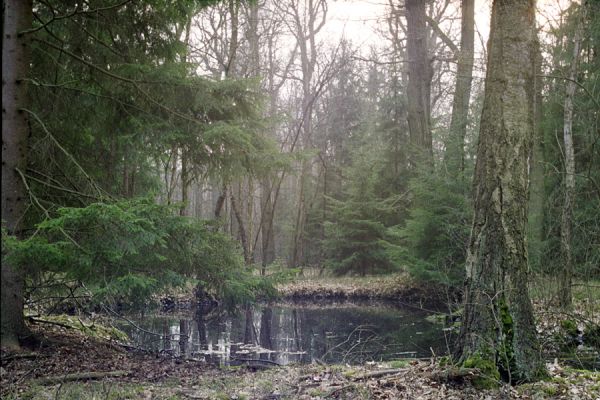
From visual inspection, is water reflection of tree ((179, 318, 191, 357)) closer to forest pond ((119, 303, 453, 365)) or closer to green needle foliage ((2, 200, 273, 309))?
forest pond ((119, 303, 453, 365))

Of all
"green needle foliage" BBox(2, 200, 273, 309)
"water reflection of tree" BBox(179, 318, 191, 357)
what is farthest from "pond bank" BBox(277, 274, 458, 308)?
"green needle foliage" BBox(2, 200, 273, 309)

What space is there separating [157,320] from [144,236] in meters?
8.83

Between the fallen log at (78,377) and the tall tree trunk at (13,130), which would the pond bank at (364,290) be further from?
the tall tree trunk at (13,130)

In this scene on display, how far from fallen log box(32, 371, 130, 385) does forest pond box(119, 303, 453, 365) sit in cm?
176

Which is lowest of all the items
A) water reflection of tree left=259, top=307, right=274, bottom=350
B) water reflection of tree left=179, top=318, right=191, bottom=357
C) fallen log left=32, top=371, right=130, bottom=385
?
water reflection of tree left=259, top=307, right=274, bottom=350

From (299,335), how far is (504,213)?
824 centimetres

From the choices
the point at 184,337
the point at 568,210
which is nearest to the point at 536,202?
the point at 568,210

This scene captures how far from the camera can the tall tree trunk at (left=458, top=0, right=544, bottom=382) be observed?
4812mm

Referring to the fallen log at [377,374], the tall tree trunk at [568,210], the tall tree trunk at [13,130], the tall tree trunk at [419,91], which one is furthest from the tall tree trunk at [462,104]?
the tall tree trunk at [13,130]

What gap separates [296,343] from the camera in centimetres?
1124

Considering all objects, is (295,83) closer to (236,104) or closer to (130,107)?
(236,104)

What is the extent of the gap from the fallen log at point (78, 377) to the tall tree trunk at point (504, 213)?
3.73 metres

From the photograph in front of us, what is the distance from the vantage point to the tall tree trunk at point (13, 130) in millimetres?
5672

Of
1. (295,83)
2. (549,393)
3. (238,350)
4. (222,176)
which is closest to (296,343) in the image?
(238,350)
